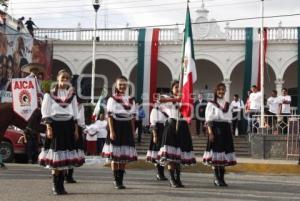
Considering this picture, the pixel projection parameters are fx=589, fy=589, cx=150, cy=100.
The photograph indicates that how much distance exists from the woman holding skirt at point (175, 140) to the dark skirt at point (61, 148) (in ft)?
6.30

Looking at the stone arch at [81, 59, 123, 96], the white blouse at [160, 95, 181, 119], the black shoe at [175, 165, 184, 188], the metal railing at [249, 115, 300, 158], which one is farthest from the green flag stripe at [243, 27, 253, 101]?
the black shoe at [175, 165, 184, 188]

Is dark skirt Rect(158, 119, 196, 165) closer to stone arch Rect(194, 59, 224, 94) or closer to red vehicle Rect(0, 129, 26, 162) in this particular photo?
red vehicle Rect(0, 129, 26, 162)

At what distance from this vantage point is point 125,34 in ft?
103

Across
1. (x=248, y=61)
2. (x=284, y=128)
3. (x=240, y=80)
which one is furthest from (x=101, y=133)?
(x=240, y=80)

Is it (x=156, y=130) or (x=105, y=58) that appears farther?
(x=105, y=58)

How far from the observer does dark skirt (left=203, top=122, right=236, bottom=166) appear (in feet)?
36.6

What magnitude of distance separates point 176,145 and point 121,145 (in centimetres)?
115

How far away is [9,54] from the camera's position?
26203 millimetres

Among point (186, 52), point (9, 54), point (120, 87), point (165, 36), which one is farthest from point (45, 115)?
point (165, 36)

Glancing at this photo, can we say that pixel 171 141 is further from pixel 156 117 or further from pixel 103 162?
pixel 103 162

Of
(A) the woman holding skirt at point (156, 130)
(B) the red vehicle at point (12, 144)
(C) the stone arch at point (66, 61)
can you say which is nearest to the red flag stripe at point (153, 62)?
(C) the stone arch at point (66, 61)

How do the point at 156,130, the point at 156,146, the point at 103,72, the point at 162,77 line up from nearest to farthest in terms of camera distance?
the point at 156,130 < the point at 156,146 < the point at 162,77 < the point at 103,72

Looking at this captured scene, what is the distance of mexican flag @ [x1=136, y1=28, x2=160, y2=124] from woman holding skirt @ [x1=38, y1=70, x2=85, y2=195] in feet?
68.8

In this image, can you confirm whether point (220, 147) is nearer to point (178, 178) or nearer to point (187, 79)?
point (178, 178)
